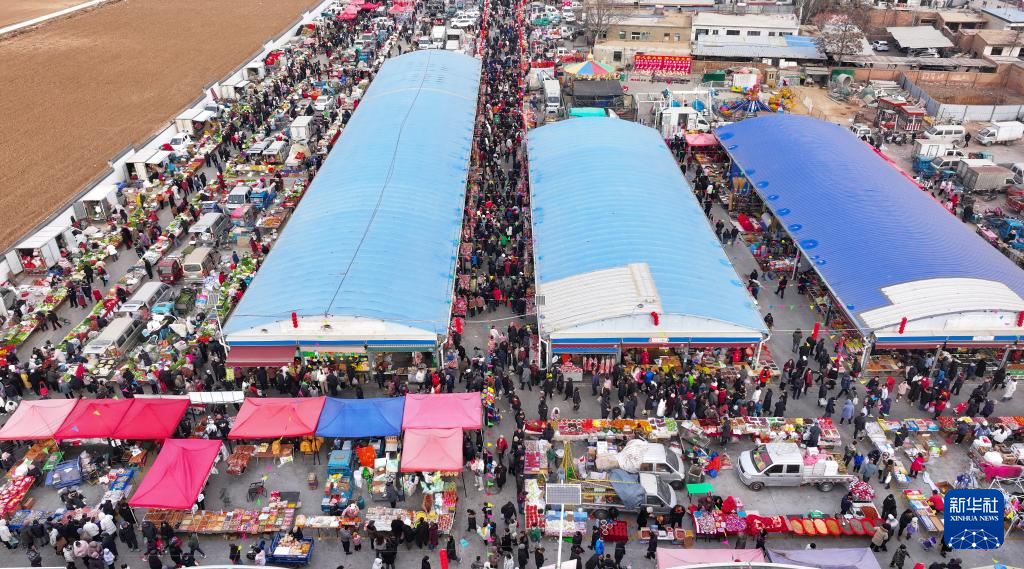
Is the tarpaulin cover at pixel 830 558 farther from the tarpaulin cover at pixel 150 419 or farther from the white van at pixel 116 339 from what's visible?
the white van at pixel 116 339

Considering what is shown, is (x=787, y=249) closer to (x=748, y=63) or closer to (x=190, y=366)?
(x=190, y=366)

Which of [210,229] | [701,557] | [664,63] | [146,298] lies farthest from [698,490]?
[664,63]

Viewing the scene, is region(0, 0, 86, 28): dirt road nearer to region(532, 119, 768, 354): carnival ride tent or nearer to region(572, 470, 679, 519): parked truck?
region(532, 119, 768, 354): carnival ride tent

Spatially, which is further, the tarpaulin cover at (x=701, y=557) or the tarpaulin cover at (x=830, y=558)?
the tarpaulin cover at (x=701, y=557)

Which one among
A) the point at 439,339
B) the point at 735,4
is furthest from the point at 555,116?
the point at 735,4

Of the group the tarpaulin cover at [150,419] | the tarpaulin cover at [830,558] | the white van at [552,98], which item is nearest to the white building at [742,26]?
the white van at [552,98]
